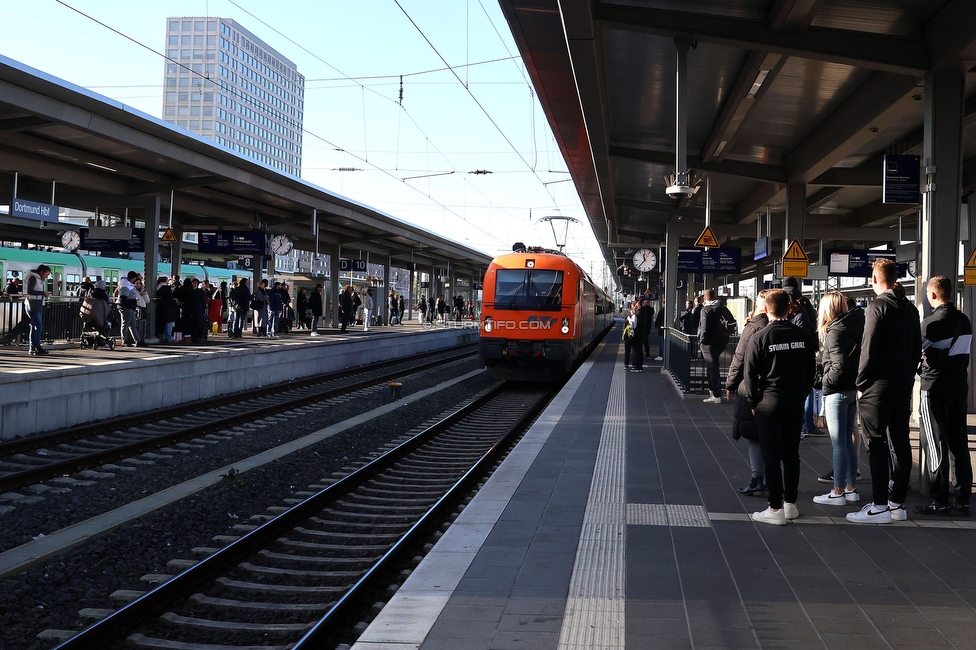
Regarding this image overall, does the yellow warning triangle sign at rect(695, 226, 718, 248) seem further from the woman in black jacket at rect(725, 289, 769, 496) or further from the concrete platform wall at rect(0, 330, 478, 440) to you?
the woman in black jacket at rect(725, 289, 769, 496)

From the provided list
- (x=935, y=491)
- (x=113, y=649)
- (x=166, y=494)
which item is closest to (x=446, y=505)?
(x=166, y=494)

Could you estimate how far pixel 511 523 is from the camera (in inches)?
226

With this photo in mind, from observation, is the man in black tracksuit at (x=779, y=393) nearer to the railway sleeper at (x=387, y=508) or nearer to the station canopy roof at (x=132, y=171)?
the railway sleeper at (x=387, y=508)

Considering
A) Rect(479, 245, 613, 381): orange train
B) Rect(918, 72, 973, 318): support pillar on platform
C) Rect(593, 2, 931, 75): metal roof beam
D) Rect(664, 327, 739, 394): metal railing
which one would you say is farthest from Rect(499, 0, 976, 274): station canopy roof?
Rect(664, 327, 739, 394): metal railing

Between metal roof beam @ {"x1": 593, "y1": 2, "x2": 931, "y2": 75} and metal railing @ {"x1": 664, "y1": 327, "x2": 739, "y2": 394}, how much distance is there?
5710 millimetres

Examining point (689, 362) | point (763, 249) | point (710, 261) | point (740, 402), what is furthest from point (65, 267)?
point (740, 402)

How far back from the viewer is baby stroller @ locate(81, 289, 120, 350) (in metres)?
16.1

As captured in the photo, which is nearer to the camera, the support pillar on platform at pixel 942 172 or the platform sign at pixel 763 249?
the support pillar on platform at pixel 942 172

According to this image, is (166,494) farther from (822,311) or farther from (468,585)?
(822,311)

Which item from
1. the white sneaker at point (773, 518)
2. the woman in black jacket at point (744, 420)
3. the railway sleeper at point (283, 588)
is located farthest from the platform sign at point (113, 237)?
the white sneaker at point (773, 518)

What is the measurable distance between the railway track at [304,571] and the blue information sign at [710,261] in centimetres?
1549

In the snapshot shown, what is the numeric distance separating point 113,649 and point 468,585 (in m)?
1.82

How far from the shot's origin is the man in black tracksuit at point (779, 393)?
5707 mm

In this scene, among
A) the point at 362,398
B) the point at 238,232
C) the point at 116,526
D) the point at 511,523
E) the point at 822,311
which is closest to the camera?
the point at 511,523
